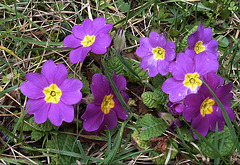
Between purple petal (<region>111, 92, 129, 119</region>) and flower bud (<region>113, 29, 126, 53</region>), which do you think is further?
flower bud (<region>113, 29, 126, 53</region>)

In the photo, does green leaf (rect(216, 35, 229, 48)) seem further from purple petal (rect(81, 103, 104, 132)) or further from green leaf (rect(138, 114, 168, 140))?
purple petal (rect(81, 103, 104, 132))

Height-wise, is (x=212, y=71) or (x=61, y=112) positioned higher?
(x=212, y=71)

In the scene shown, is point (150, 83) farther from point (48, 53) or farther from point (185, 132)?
point (48, 53)

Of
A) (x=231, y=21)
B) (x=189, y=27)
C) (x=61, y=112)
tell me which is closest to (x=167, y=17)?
(x=189, y=27)

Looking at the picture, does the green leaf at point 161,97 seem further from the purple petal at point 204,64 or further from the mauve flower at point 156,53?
the purple petal at point 204,64

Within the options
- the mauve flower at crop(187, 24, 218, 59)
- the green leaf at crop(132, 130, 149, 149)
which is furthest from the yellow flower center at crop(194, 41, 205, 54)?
the green leaf at crop(132, 130, 149, 149)

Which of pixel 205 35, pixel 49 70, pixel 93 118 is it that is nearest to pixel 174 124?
pixel 93 118
